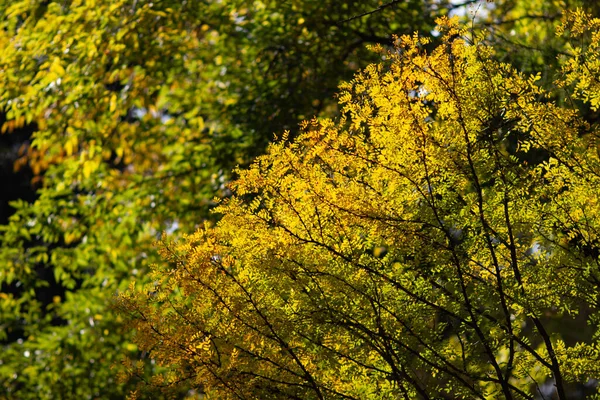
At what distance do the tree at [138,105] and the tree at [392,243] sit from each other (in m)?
3.78

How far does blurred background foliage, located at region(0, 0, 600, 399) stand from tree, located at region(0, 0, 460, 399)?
0.01 meters

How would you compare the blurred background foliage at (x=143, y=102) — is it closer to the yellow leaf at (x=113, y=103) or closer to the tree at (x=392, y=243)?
the yellow leaf at (x=113, y=103)

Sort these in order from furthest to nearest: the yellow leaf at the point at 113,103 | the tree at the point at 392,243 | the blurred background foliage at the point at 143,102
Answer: the yellow leaf at the point at 113,103, the blurred background foliage at the point at 143,102, the tree at the point at 392,243

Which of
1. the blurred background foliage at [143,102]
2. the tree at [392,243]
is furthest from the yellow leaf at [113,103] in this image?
the tree at [392,243]

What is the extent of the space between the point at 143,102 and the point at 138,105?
22 cm

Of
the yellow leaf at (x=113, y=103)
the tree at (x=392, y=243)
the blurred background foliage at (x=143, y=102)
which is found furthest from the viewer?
the yellow leaf at (x=113, y=103)

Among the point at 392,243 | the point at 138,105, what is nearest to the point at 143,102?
the point at 138,105

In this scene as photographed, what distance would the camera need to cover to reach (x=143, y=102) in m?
6.98

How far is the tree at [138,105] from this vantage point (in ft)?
22.4

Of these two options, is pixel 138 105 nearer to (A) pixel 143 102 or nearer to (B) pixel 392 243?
(A) pixel 143 102

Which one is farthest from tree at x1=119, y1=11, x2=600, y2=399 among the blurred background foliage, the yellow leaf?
the yellow leaf

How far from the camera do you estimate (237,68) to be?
7.12m

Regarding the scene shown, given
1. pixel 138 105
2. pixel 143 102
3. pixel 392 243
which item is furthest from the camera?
pixel 138 105

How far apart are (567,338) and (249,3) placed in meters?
4.78
